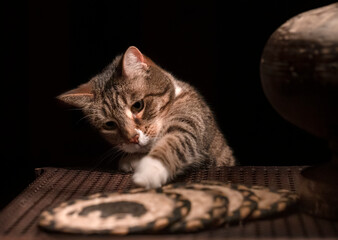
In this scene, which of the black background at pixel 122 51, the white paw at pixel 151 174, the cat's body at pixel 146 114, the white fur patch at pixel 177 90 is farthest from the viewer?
the black background at pixel 122 51

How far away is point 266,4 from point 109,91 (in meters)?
0.62

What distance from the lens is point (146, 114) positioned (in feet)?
5.08

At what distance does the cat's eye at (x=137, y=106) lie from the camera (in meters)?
1.56

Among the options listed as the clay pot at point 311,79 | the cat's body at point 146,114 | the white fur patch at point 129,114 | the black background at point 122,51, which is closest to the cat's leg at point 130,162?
the cat's body at point 146,114

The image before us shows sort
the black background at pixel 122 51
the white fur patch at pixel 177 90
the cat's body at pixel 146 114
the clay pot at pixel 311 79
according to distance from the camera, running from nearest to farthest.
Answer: the clay pot at pixel 311 79, the cat's body at pixel 146 114, the white fur patch at pixel 177 90, the black background at pixel 122 51

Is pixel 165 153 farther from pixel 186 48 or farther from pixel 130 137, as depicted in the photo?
pixel 186 48

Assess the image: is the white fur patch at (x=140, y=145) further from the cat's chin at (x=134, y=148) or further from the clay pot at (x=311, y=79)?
the clay pot at (x=311, y=79)

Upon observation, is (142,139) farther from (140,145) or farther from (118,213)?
(118,213)

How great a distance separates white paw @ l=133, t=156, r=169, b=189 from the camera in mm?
1215

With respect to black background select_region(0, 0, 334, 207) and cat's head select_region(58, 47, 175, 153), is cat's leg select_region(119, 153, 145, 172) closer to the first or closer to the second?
cat's head select_region(58, 47, 175, 153)

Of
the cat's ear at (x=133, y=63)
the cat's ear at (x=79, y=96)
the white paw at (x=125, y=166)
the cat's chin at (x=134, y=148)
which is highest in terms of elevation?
the cat's ear at (x=133, y=63)

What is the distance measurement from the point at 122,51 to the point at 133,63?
0.37 m

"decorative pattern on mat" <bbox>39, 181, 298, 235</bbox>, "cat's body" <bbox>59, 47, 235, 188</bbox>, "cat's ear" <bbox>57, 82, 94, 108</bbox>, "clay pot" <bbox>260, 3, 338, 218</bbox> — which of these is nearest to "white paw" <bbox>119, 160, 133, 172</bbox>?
"cat's body" <bbox>59, 47, 235, 188</bbox>

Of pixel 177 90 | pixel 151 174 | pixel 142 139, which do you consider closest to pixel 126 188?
pixel 151 174
